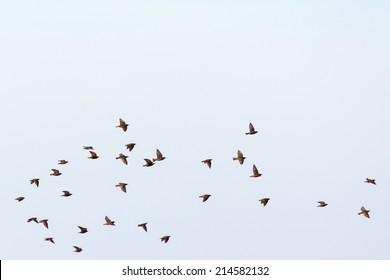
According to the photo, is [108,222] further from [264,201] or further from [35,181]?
[264,201]

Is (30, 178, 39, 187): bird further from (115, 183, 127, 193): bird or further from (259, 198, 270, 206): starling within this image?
(259, 198, 270, 206): starling

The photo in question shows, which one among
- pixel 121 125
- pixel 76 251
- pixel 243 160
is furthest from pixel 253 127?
pixel 76 251

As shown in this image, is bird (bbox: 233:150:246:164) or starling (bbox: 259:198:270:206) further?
starling (bbox: 259:198:270:206)

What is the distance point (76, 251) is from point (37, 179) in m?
6.98

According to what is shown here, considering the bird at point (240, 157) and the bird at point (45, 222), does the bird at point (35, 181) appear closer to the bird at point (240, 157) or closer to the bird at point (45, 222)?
the bird at point (45, 222)

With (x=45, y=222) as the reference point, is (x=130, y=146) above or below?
above

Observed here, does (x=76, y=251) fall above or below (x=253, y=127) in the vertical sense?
below

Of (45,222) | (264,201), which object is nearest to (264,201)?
(264,201)

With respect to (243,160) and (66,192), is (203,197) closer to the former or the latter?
(243,160)

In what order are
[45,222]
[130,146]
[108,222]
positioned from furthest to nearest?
1. [45,222]
2. [108,222]
3. [130,146]

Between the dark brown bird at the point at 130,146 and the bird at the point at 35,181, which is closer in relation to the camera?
the dark brown bird at the point at 130,146

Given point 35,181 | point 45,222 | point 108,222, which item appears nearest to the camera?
point 108,222

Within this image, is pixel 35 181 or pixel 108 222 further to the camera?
pixel 35 181

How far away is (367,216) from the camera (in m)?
96.1
